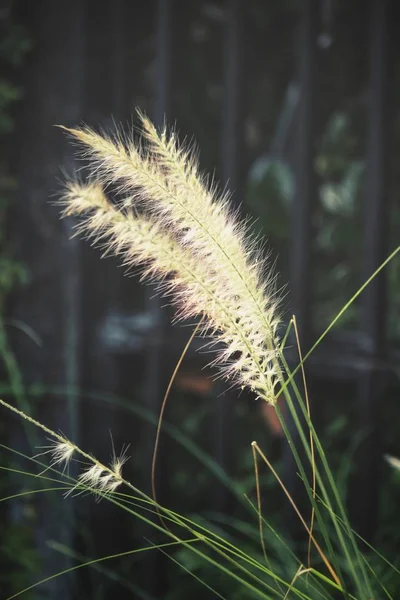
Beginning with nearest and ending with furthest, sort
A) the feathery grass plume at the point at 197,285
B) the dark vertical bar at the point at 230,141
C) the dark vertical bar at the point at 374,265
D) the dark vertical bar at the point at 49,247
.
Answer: the feathery grass plume at the point at 197,285
the dark vertical bar at the point at 374,265
the dark vertical bar at the point at 230,141
the dark vertical bar at the point at 49,247

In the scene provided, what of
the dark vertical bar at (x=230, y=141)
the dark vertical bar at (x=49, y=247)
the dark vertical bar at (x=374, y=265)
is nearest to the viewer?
the dark vertical bar at (x=374, y=265)

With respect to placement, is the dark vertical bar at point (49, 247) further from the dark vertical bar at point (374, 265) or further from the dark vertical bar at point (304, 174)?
the dark vertical bar at point (374, 265)

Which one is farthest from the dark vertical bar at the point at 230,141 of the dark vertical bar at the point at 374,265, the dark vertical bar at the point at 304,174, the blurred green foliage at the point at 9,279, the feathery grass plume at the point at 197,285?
the feathery grass plume at the point at 197,285

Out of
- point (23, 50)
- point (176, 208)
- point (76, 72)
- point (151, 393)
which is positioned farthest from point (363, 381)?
point (23, 50)

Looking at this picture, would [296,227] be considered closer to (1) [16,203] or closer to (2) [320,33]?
(2) [320,33]

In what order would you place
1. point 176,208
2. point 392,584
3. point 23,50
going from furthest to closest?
point 23,50
point 392,584
point 176,208

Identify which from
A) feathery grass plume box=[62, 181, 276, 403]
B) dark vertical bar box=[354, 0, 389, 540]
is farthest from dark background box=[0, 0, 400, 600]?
feathery grass plume box=[62, 181, 276, 403]

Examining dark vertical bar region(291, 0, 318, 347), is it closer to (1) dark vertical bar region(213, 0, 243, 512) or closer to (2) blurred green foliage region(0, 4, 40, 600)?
(1) dark vertical bar region(213, 0, 243, 512)
